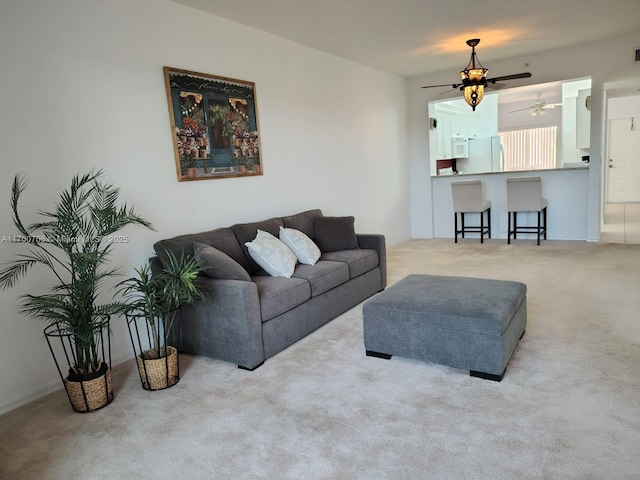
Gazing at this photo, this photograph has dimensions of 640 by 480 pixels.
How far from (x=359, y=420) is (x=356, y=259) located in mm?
1909

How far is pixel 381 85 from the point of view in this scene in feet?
20.6

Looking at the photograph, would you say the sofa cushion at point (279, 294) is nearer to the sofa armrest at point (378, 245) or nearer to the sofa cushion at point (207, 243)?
the sofa cushion at point (207, 243)

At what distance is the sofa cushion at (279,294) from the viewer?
2908 millimetres

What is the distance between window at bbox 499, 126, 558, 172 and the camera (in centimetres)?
980

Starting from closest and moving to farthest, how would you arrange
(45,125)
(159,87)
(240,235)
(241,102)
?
(45,125), (159,87), (240,235), (241,102)

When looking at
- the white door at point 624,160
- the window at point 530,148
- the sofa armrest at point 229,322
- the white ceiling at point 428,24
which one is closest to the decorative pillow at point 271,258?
the sofa armrest at point 229,322

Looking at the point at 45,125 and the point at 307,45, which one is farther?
the point at 307,45

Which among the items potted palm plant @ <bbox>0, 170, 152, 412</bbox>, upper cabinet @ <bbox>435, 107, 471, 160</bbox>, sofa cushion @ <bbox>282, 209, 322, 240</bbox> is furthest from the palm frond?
upper cabinet @ <bbox>435, 107, 471, 160</bbox>

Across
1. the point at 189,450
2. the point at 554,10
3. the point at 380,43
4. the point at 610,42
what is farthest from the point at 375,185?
the point at 189,450

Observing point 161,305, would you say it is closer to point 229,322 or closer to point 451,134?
point 229,322

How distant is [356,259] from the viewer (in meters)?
3.94

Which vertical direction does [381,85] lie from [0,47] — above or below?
above

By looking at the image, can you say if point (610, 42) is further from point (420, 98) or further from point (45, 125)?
point (45, 125)

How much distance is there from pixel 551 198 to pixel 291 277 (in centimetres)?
462
